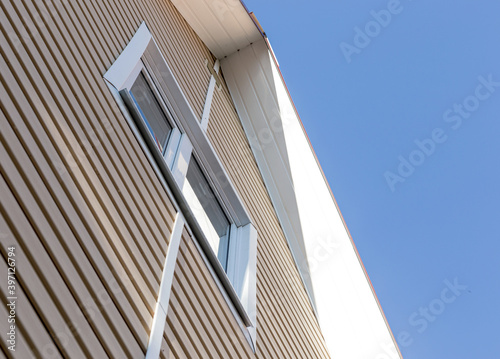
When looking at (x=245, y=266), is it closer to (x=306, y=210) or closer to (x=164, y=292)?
(x=164, y=292)

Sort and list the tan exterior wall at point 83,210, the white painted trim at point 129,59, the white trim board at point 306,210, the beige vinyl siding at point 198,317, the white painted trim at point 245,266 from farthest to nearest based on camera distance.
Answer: the white trim board at point 306,210 < the white painted trim at point 245,266 < the white painted trim at point 129,59 < the beige vinyl siding at point 198,317 < the tan exterior wall at point 83,210

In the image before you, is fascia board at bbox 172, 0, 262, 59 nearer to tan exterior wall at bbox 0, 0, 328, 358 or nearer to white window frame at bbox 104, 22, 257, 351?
white window frame at bbox 104, 22, 257, 351

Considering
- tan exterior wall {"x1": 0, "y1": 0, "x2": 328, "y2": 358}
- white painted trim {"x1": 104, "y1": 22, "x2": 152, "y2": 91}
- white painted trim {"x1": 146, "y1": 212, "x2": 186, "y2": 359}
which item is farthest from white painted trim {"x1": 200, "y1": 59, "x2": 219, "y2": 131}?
white painted trim {"x1": 146, "y1": 212, "x2": 186, "y2": 359}

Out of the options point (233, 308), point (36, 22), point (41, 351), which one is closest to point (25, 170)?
point (41, 351)

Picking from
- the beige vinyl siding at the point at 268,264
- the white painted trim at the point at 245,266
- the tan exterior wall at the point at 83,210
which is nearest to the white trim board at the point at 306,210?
the beige vinyl siding at the point at 268,264

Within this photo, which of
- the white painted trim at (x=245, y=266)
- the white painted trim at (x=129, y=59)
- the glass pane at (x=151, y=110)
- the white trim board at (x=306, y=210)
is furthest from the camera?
the white trim board at (x=306, y=210)

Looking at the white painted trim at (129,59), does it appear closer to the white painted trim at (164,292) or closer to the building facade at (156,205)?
the building facade at (156,205)

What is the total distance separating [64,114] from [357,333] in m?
4.72

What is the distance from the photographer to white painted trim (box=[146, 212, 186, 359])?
2373 mm

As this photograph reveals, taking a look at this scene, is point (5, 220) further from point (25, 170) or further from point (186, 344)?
point (186, 344)

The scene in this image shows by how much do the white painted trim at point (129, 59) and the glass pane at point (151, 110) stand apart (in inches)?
6.3

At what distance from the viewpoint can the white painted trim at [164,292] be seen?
2373 millimetres

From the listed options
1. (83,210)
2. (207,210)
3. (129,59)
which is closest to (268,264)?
(207,210)

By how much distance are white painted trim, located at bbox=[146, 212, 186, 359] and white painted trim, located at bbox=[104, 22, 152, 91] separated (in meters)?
0.88
